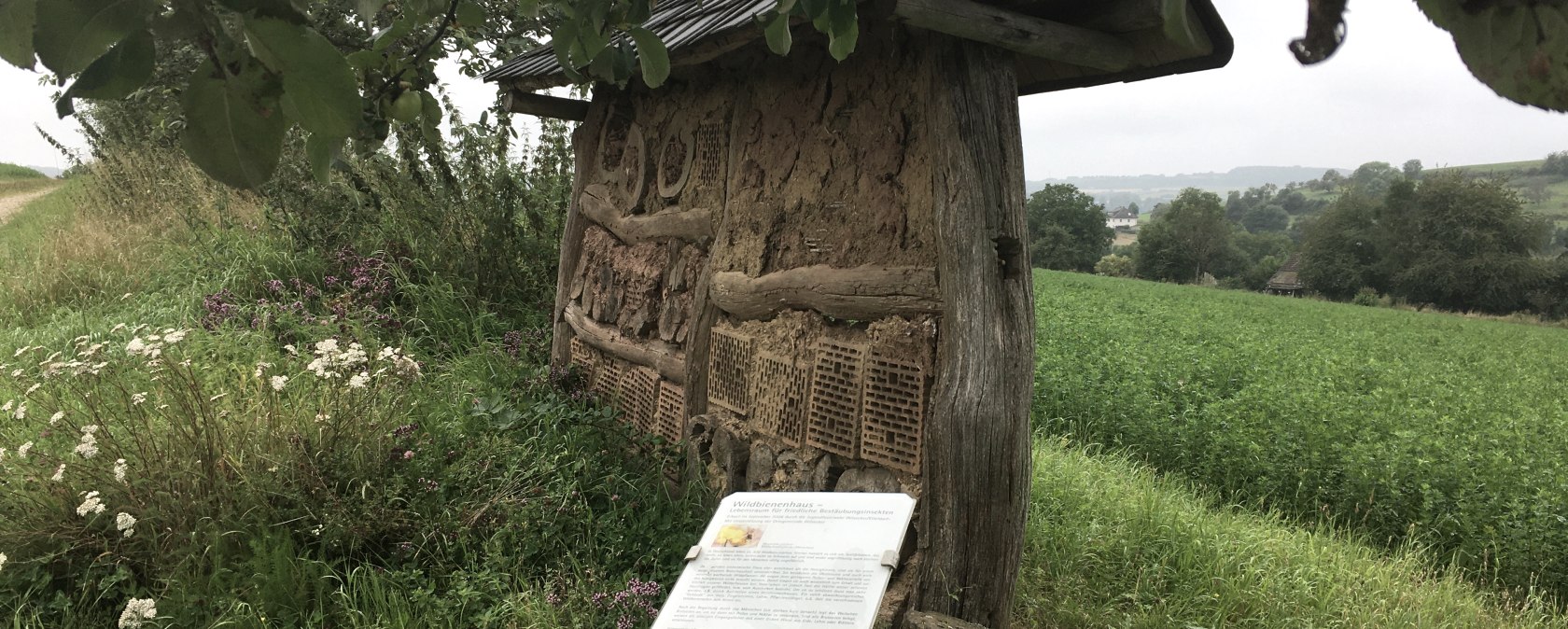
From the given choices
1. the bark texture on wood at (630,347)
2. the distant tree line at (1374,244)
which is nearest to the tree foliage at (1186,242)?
the distant tree line at (1374,244)

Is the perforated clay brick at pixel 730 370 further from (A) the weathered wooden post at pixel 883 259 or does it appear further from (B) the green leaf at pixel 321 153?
(B) the green leaf at pixel 321 153

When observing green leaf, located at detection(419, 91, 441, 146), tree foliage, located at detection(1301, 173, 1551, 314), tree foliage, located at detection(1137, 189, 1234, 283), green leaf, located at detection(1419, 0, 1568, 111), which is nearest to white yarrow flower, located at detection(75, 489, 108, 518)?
green leaf, located at detection(419, 91, 441, 146)

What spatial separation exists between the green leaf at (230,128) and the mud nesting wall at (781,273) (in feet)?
8.13

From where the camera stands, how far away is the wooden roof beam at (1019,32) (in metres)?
2.54

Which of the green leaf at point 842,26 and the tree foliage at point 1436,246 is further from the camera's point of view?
the tree foliage at point 1436,246

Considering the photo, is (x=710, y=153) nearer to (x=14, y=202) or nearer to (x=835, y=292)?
(x=835, y=292)

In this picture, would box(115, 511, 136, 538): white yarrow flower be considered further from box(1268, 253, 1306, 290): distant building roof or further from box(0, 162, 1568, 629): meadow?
box(1268, 253, 1306, 290): distant building roof

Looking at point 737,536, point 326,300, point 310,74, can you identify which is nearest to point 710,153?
point 737,536

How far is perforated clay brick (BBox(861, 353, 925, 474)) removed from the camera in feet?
9.74

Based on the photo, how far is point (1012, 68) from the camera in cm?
304

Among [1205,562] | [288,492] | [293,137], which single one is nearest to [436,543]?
[288,492]

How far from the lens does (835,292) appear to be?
3262 millimetres

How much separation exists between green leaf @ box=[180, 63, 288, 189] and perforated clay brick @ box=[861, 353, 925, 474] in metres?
2.51

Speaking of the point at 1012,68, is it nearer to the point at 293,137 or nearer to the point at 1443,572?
the point at 1443,572
